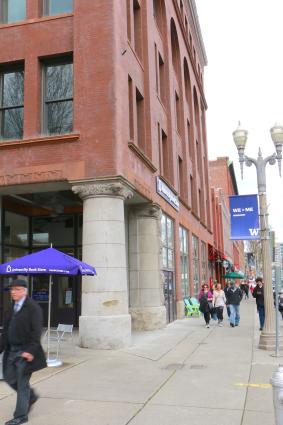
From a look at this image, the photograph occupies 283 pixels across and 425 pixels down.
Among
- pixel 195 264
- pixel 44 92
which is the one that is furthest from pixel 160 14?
pixel 195 264

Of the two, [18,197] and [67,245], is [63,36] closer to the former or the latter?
[18,197]

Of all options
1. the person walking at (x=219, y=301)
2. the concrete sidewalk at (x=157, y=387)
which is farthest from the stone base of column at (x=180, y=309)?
the concrete sidewalk at (x=157, y=387)

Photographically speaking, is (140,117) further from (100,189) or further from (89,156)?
(100,189)

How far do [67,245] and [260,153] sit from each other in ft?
26.5

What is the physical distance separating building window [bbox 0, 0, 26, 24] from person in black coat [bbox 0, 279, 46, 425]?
11.7 meters

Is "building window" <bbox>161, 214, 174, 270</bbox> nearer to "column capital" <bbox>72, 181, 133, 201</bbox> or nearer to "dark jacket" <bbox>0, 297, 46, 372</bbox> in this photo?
"column capital" <bbox>72, 181, 133, 201</bbox>

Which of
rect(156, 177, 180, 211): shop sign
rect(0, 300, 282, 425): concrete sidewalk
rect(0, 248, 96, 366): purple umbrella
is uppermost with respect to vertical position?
rect(156, 177, 180, 211): shop sign

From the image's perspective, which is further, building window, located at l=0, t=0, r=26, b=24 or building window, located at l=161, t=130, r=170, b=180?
building window, located at l=161, t=130, r=170, b=180

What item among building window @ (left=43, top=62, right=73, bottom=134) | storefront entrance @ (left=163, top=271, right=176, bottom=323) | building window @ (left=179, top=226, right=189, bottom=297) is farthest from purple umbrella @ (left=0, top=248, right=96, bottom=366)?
building window @ (left=179, top=226, right=189, bottom=297)

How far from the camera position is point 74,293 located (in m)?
17.7

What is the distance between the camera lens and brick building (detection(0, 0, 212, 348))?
12.8 metres

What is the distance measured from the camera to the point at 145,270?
56.5 feet

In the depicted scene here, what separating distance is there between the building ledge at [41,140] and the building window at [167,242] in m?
7.30

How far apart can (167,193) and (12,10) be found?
915cm
